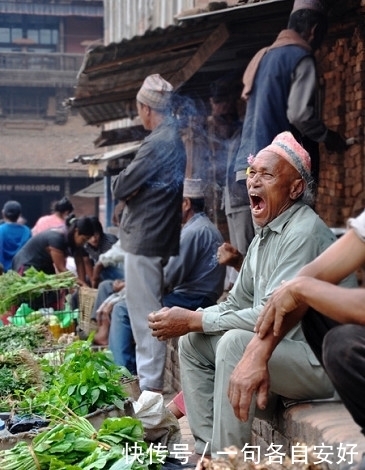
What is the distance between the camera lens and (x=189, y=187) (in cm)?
851

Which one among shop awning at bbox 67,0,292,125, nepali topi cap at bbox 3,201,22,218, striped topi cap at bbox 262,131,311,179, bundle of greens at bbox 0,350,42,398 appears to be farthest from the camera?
nepali topi cap at bbox 3,201,22,218

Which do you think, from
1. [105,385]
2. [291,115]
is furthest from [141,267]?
[105,385]

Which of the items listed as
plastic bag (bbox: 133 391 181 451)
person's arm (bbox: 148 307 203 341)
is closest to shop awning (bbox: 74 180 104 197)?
plastic bag (bbox: 133 391 181 451)

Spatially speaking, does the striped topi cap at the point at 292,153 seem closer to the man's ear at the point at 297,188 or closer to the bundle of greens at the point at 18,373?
the man's ear at the point at 297,188

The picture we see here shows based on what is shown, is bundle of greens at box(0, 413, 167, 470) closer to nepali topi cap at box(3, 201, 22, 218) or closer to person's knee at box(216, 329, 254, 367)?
person's knee at box(216, 329, 254, 367)

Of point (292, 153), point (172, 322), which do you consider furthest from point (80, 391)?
point (292, 153)

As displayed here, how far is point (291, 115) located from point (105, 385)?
2.43 metres

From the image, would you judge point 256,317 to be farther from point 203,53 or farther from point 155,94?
point 203,53

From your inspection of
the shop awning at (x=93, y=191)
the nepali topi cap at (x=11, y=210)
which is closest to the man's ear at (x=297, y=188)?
the nepali topi cap at (x=11, y=210)

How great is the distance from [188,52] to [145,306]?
8.22ft

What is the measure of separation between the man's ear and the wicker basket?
18.4 ft

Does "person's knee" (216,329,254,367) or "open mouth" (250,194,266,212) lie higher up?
"open mouth" (250,194,266,212)

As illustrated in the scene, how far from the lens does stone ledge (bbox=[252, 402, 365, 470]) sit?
4.08 metres

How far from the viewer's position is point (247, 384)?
4.33m
